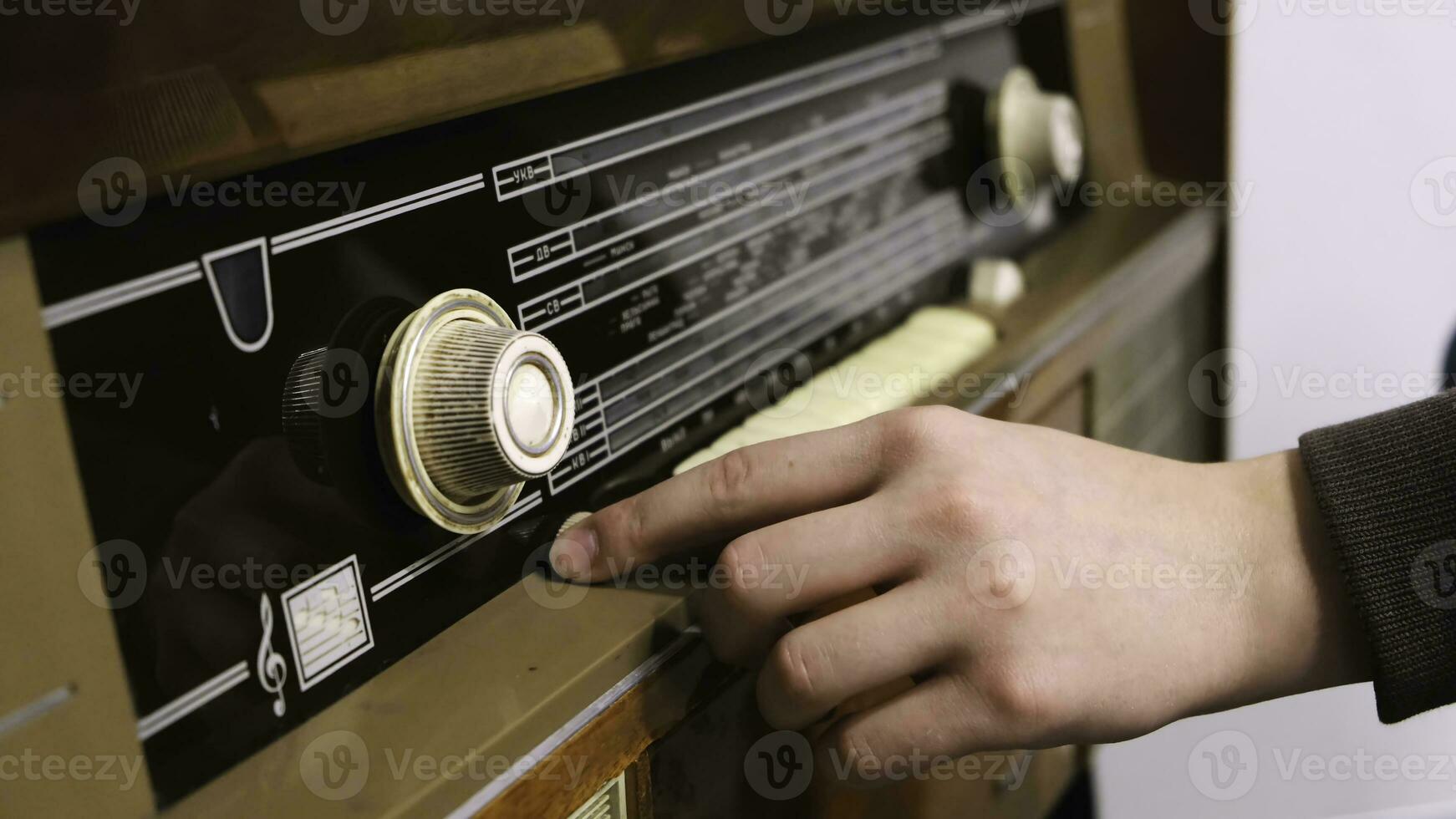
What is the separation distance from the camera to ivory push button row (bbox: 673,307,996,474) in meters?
0.74

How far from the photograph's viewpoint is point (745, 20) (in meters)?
0.75

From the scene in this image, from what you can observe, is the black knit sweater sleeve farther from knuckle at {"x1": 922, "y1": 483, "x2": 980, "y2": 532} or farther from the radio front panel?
the radio front panel

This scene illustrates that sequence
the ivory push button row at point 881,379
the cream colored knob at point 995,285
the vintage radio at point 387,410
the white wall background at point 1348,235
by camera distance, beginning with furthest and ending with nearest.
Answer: the white wall background at point 1348,235
the cream colored knob at point 995,285
the ivory push button row at point 881,379
the vintage radio at point 387,410

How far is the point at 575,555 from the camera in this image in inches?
23.7

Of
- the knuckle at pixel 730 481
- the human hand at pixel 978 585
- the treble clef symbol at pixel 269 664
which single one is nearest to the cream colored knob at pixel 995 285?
the human hand at pixel 978 585

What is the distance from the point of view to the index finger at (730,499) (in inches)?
22.9

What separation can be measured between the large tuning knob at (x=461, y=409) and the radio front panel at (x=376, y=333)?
0.02 m

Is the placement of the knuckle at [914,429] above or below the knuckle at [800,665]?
above

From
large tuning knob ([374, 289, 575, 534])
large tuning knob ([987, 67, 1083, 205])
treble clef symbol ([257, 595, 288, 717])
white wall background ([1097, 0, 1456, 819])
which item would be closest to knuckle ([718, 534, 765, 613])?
large tuning knob ([374, 289, 575, 534])

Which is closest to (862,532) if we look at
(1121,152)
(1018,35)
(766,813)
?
(766,813)

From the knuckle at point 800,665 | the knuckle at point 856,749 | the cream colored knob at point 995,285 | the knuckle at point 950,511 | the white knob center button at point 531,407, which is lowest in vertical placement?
the knuckle at point 856,749

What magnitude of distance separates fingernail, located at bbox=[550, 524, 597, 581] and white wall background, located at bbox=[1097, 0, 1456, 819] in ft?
3.78

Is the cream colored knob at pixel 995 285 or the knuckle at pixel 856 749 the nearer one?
the knuckle at pixel 856 749

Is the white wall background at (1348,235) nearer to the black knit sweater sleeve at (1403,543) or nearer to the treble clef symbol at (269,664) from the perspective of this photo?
the black knit sweater sleeve at (1403,543)
